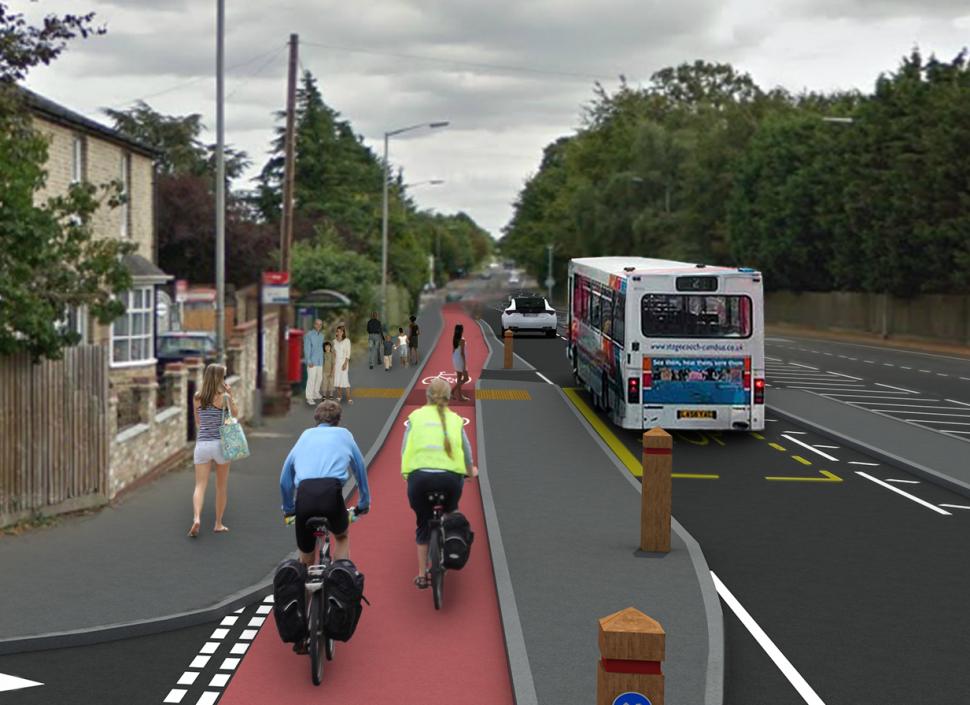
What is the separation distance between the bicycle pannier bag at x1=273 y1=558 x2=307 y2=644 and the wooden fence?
18.5 feet

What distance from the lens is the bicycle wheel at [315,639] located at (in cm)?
786

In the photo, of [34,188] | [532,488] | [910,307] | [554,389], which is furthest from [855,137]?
[34,188]

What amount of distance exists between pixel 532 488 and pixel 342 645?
6738 millimetres

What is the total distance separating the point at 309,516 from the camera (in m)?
8.67

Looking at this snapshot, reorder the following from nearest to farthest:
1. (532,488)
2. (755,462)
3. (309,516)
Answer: (309,516)
(532,488)
(755,462)

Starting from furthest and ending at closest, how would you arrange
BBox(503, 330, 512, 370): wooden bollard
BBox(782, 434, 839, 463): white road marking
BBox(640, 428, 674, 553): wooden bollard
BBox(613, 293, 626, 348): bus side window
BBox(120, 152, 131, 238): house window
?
1. BBox(503, 330, 512, 370): wooden bollard
2. BBox(120, 152, 131, 238): house window
3. BBox(613, 293, 626, 348): bus side window
4. BBox(782, 434, 839, 463): white road marking
5. BBox(640, 428, 674, 553): wooden bollard

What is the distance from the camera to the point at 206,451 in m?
12.5

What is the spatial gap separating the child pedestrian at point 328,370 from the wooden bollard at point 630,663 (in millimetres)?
21955

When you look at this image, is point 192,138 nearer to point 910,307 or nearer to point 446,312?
point 446,312

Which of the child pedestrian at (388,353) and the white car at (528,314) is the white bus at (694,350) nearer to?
the child pedestrian at (388,353)

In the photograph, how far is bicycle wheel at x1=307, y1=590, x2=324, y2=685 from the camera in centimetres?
786

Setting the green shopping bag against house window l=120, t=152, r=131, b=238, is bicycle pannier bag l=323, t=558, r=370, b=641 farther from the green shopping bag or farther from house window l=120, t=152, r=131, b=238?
house window l=120, t=152, r=131, b=238

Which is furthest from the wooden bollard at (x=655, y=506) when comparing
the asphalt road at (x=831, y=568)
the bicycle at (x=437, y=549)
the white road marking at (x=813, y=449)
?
the white road marking at (x=813, y=449)

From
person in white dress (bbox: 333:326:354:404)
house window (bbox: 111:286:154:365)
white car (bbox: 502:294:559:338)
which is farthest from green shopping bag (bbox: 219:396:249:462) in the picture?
white car (bbox: 502:294:559:338)
